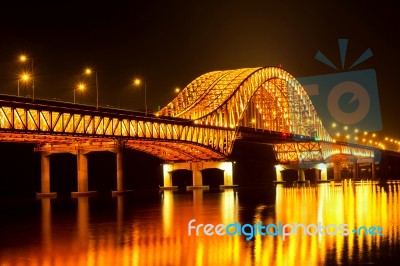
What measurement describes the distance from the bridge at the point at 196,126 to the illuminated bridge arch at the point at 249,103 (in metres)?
0.19

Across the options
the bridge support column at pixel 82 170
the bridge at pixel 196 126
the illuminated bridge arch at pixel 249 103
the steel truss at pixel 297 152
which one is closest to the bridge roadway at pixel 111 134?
the bridge support column at pixel 82 170

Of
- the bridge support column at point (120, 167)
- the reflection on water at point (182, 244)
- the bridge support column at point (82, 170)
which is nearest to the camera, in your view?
the reflection on water at point (182, 244)

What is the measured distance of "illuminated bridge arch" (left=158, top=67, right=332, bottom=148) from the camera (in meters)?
126

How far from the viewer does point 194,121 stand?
373 ft

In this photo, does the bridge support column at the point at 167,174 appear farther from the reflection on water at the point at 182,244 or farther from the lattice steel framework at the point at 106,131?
the reflection on water at the point at 182,244

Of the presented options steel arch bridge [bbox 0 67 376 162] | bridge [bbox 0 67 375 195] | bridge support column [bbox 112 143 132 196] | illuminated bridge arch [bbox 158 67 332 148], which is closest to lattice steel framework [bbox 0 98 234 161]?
steel arch bridge [bbox 0 67 376 162]

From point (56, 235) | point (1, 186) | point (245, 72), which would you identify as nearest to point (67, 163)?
point (1, 186)

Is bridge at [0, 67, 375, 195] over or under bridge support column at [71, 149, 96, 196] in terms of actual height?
over

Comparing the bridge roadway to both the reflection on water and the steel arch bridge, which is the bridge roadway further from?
the reflection on water

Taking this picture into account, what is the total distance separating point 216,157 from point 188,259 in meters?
103

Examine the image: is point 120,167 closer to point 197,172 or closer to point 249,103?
point 197,172

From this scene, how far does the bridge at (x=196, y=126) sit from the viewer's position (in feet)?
262

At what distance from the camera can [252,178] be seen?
191125mm

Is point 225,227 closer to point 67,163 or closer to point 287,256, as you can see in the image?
point 287,256
